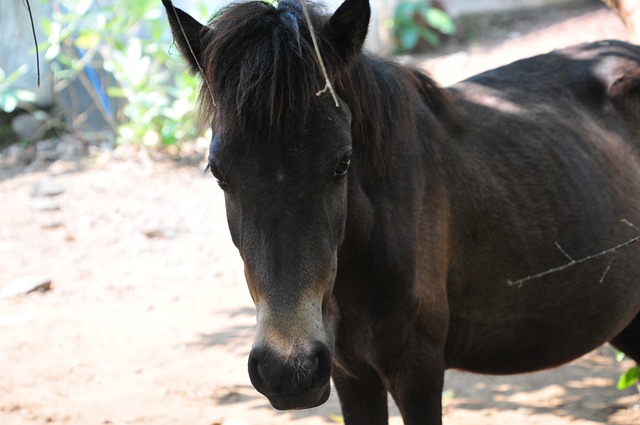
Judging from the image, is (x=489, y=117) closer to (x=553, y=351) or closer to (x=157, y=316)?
(x=553, y=351)

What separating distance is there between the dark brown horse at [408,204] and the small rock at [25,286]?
409 centimetres

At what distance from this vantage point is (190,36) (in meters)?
2.66

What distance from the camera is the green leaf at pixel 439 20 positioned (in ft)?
36.6

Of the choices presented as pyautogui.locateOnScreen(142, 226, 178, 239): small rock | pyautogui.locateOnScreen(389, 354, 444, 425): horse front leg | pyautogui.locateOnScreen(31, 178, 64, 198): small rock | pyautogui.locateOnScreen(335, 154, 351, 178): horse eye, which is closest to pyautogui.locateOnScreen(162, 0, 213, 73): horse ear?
pyautogui.locateOnScreen(335, 154, 351, 178): horse eye

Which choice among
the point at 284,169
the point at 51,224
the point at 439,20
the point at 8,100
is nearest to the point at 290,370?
the point at 284,169

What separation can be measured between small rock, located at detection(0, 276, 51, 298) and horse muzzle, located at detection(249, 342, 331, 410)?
15.7 feet

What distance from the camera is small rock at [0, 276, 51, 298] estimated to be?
6.45m

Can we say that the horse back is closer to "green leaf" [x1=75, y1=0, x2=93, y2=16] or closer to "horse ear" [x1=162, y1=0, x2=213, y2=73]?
"horse ear" [x1=162, y1=0, x2=213, y2=73]

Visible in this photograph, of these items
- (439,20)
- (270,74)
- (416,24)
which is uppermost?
(270,74)

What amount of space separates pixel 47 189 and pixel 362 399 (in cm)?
620

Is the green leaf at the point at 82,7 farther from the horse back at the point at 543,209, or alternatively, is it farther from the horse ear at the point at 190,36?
the horse ear at the point at 190,36

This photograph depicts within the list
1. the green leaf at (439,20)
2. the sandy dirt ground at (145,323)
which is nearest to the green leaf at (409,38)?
the green leaf at (439,20)

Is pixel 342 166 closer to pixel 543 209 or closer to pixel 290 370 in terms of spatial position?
pixel 290 370

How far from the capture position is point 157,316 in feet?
20.4
